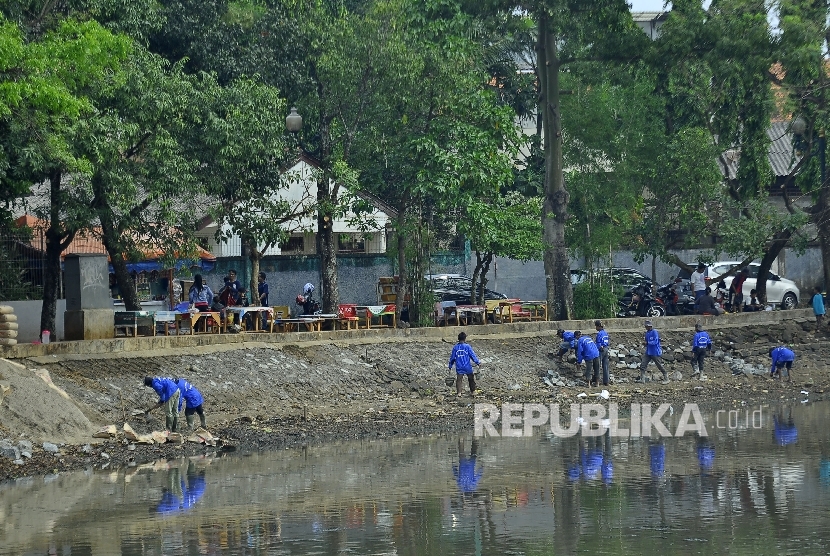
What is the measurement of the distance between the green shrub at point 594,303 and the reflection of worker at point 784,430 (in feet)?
33.1

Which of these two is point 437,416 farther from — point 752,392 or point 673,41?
point 673,41

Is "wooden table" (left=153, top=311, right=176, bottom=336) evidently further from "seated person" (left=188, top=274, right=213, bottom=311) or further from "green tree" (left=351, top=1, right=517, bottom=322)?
"green tree" (left=351, top=1, right=517, bottom=322)

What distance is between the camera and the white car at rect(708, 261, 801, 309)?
3831 centimetres

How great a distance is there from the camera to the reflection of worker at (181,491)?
1535cm

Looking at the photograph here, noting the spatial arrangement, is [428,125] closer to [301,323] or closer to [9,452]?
[301,323]

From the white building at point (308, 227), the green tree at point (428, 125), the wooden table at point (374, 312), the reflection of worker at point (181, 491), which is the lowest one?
the reflection of worker at point (181, 491)

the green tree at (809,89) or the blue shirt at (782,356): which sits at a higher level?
the green tree at (809,89)

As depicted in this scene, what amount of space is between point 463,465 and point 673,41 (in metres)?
16.7

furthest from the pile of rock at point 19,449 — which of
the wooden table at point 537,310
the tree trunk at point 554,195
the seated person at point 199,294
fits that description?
the wooden table at point 537,310

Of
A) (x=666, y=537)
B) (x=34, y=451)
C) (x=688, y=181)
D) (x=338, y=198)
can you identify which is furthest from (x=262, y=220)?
(x=666, y=537)

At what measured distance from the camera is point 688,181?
1377 inches

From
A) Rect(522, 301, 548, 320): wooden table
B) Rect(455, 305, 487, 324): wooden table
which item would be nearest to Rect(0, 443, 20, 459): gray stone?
Rect(455, 305, 487, 324): wooden table

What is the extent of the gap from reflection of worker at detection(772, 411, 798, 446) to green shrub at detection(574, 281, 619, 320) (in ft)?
33.1

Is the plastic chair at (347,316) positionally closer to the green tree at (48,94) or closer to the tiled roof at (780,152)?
the green tree at (48,94)
